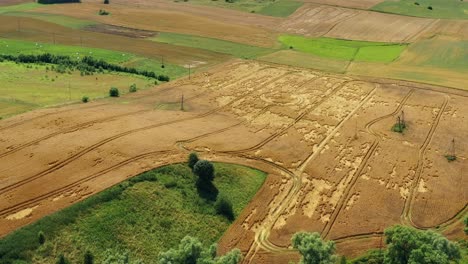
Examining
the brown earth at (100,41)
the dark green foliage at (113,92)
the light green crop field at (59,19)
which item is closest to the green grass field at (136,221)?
the dark green foliage at (113,92)

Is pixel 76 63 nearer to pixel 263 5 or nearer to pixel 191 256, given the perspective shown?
pixel 191 256

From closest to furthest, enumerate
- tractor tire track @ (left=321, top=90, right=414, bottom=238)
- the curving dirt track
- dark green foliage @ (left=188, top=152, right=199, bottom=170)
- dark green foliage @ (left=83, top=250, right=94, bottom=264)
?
dark green foliage @ (left=83, top=250, right=94, bottom=264) → the curving dirt track → tractor tire track @ (left=321, top=90, right=414, bottom=238) → dark green foliage @ (left=188, top=152, right=199, bottom=170)

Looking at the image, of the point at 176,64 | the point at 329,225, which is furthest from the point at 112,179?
the point at 176,64

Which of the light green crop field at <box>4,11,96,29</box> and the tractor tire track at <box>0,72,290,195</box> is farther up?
the light green crop field at <box>4,11,96,29</box>

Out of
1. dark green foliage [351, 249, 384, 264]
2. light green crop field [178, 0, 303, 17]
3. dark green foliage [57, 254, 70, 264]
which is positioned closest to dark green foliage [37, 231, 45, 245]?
dark green foliage [57, 254, 70, 264]

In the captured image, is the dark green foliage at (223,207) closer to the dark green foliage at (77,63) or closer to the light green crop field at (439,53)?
the dark green foliage at (77,63)

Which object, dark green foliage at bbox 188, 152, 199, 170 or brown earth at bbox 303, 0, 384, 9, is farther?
Answer: brown earth at bbox 303, 0, 384, 9

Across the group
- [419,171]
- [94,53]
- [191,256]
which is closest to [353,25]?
[94,53]

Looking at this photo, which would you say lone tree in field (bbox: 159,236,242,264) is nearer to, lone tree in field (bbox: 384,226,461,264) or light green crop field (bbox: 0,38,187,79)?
lone tree in field (bbox: 384,226,461,264)
